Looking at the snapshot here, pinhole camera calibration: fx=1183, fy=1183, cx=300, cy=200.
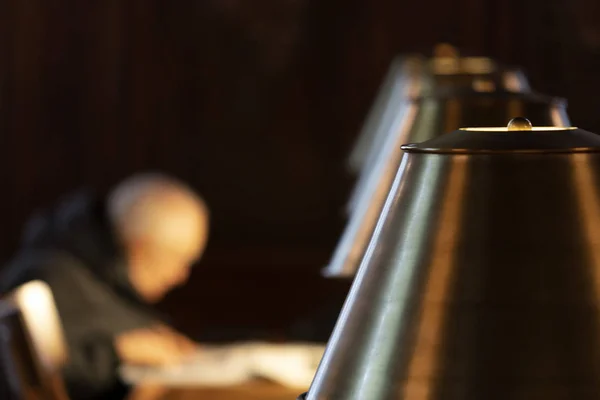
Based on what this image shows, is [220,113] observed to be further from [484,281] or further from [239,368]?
[484,281]

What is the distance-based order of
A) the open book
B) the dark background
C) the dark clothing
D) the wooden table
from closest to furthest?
the wooden table, the open book, the dark clothing, the dark background

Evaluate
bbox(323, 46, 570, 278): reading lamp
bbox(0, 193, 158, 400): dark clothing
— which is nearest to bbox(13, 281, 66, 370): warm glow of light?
bbox(0, 193, 158, 400): dark clothing

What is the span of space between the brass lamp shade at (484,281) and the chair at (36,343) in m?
2.29

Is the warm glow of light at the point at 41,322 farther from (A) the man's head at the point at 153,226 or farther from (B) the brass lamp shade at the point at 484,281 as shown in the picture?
(B) the brass lamp shade at the point at 484,281

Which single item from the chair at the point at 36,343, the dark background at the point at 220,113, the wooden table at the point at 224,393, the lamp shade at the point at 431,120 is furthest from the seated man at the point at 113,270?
the lamp shade at the point at 431,120

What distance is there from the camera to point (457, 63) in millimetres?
3229

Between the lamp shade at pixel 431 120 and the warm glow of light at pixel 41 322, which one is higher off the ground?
the lamp shade at pixel 431 120

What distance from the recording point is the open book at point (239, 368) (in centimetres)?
430

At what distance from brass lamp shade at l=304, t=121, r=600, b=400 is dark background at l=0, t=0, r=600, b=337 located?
24.0 ft

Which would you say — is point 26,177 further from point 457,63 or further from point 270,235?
point 457,63

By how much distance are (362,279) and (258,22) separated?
744 cm

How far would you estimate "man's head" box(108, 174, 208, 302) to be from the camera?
5.19 meters

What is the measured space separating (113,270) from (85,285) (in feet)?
0.83

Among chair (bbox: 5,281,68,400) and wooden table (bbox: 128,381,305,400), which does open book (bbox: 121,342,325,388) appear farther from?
chair (bbox: 5,281,68,400)
